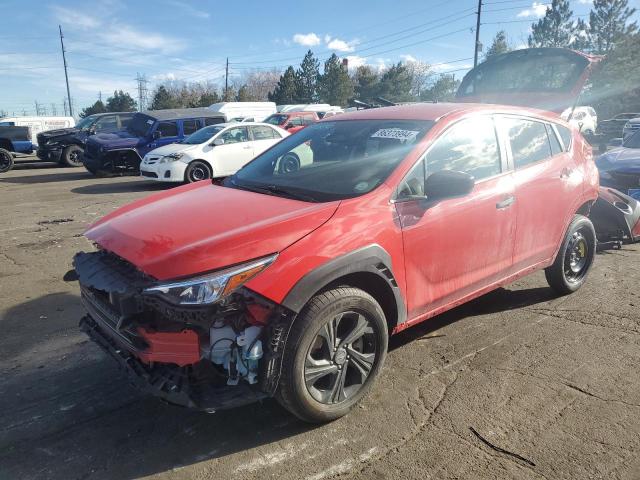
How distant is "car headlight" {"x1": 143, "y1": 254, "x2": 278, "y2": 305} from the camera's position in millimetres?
2387

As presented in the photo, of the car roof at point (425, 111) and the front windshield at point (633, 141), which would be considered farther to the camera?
the front windshield at point (633, 141)

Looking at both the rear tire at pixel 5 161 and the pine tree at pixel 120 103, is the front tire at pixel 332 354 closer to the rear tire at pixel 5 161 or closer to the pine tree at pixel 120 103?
the rear tire at pixel 5 161

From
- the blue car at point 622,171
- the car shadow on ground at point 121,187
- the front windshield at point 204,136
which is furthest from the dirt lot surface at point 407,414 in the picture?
the front windshield at point 204,136

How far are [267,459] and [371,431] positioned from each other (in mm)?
605

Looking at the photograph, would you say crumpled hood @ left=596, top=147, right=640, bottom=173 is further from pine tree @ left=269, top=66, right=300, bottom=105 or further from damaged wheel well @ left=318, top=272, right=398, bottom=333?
pine tree @ left=269, top=66, right=300, bottom=105

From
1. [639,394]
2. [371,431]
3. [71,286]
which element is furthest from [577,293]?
[71,286]

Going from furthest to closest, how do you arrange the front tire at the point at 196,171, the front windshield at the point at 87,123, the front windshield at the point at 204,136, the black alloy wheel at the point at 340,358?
the front windshield at the point at 87,123
the front windshield at the point at 204,136
the front tire at the point at 196,171
the black alloy wheel at the point at 340,358

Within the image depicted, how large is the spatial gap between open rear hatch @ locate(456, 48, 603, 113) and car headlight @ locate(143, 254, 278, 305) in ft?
22.7

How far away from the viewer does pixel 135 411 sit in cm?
302

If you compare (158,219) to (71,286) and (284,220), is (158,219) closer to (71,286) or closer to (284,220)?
(284,220)

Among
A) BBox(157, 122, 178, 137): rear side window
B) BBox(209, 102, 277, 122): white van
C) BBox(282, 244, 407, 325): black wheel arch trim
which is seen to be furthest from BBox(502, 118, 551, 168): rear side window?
BBox(209, 102, 277, 122): white van

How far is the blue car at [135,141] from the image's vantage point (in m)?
14.6

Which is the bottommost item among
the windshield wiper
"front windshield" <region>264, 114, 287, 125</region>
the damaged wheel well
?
the damaged wheel well

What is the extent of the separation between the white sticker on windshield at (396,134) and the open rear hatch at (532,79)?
515 cm
